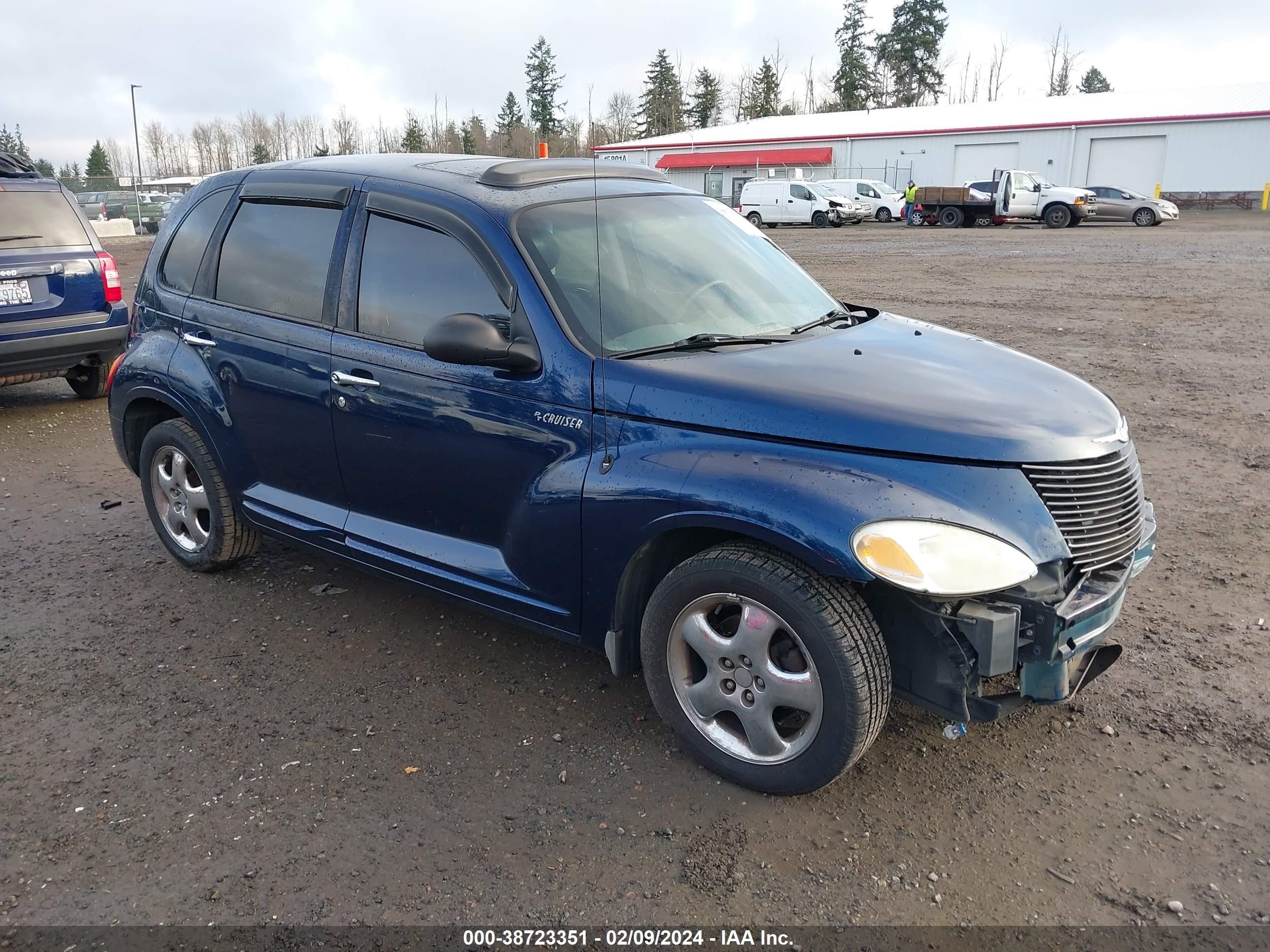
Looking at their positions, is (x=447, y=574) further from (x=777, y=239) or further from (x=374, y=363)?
(x=777, y=239)

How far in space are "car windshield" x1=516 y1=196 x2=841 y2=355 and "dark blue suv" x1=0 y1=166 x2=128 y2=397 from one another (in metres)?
6.32

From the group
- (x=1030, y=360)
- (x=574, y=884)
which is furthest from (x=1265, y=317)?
(x=574, y=884)

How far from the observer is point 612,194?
4125 millimetres

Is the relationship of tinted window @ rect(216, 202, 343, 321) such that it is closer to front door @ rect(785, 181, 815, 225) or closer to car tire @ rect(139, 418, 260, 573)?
car tire @ rect(139, 418, 260, 573)

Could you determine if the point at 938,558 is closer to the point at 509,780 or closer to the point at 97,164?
the point at 509,780

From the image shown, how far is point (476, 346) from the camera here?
11.0ft

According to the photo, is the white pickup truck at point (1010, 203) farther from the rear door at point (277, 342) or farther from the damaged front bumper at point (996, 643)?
the damaged front bumper at point (996, 643)

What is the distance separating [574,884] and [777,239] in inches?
1207

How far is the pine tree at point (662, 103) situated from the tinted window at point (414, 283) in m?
80.4

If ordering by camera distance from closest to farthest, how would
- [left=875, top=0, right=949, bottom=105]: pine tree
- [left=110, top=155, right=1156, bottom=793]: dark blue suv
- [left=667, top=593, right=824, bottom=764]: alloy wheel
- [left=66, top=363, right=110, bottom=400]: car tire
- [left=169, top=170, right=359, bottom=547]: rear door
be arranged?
[left=110, top=155, right=1156, bottom=793]: dark blue suv < [left=667, top=593, right=824, bottom=764]: alloy wheel < [left=169, top=170, right=359, bottom=547]: rear door < [left=66, top=363, right=110, bottom=400]: car tire < [left=875, top=0, right=949, bottom=105]: pine tree

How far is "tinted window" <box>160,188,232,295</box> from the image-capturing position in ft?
15.8

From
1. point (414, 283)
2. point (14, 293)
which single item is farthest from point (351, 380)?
point (14, 293)

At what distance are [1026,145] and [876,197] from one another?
13.5m

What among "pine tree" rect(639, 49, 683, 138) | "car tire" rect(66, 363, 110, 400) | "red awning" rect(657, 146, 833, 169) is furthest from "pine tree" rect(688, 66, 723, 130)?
"car tire" rect(66, 363, 110, 400)
